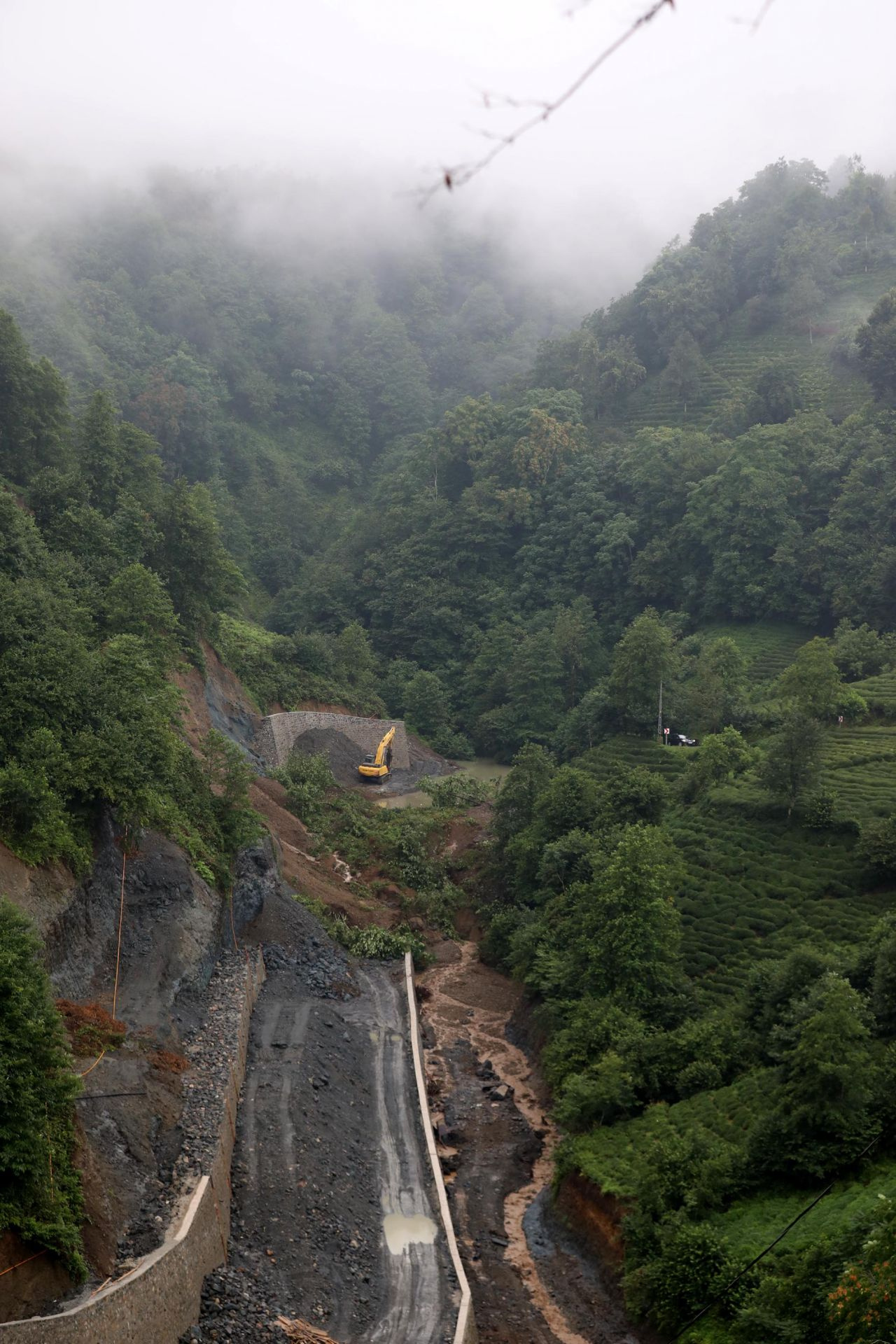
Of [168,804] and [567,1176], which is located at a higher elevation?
[168,804]

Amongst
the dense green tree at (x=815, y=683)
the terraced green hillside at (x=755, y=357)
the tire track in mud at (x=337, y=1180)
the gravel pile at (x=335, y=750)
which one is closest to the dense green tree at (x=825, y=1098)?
the tire track in mud at (x=337, y=1180)

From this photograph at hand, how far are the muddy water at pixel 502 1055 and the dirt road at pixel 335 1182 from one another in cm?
152

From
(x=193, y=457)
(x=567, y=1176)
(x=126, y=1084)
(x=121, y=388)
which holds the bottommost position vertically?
(x=567, y=1176)

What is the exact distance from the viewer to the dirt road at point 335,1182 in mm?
13359

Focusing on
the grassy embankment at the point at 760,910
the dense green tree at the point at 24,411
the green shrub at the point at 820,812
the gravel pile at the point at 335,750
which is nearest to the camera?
the grassy embankment at the point at 760,910

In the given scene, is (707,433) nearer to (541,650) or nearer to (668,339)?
(668,339)

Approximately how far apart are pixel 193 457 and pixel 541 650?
29.0m

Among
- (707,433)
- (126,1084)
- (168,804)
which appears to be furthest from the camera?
(707,433)

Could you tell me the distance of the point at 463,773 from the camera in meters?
39.5

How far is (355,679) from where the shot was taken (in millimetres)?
44156

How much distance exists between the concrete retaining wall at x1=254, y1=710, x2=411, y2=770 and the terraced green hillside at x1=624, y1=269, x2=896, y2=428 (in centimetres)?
2223

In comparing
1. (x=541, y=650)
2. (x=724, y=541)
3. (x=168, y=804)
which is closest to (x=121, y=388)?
(x=541, y=650)

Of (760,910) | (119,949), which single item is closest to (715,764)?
(760,910)

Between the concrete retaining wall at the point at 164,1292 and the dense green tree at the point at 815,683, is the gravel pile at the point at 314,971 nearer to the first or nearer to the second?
the concrete retaining wall at the point at 164,1292
